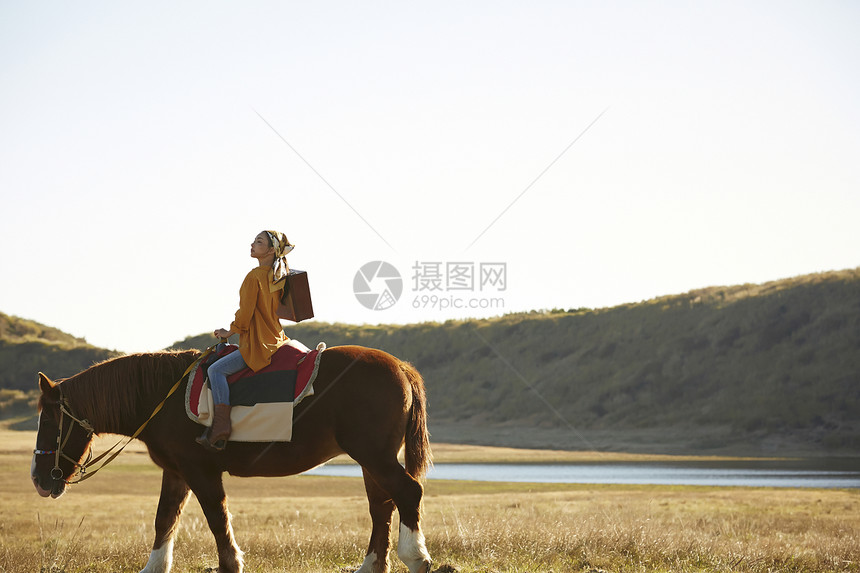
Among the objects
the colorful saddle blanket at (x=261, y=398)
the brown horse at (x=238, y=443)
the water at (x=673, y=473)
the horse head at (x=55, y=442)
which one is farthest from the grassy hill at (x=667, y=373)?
the horse head at (x=55, y=442)

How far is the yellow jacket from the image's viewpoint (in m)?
7.35

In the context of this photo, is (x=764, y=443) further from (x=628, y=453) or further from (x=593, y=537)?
(x=593, y=537)

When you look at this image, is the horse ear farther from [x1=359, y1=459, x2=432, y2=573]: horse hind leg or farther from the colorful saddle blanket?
[x1=359, y1=459, x2=432, y2=573]: horse hind leg

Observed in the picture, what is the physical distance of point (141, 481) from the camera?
2742cm

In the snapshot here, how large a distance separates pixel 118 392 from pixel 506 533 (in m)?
4.77

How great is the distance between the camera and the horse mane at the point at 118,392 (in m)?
7.62

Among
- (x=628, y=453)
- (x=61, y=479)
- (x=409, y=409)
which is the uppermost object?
(x=409, y=409)

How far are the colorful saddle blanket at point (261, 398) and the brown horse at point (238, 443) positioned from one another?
0.13 m

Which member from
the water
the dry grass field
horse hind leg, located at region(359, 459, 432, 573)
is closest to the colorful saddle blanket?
horse hind leg, located at region(359, 459, 432, 573)

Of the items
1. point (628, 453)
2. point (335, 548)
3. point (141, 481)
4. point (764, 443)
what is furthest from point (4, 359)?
point (335, 548)

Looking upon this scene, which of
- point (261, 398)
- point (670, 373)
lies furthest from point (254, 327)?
point (670, 373)

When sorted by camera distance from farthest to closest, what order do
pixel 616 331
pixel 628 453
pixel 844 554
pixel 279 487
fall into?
pixel 616 331 < pixel 628 453 < pixel 279 487 < pixel 844 554

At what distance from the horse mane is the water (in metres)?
20.9

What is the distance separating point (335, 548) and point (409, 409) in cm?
293
